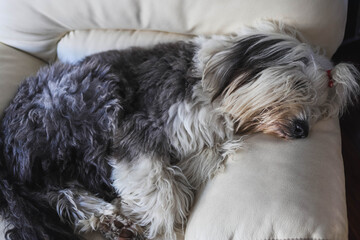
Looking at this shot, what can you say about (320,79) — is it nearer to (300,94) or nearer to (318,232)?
(300,94)

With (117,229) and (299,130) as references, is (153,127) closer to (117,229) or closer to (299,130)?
(117,229)

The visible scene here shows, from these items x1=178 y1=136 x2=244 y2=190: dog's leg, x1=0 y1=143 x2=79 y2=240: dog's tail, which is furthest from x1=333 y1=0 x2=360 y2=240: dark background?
x1=0 y1=143 x2=79 y2=240: dog's tail

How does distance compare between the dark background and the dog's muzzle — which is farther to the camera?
the dark background

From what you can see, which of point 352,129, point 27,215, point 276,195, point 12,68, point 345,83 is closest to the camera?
point 276,195

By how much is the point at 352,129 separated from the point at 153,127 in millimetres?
1330

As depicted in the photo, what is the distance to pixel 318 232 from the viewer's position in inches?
40.0

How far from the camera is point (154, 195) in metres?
1.39

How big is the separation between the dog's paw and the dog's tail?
0.37ft

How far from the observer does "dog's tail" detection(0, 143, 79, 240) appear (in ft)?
4.18

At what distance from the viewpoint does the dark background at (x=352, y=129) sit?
6.57ft

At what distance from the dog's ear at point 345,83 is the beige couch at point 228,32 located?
0.11 meters

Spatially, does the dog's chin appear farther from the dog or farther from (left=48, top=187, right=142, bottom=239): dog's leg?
(left=48, top=187, right=142, bottom=239): dog's leg

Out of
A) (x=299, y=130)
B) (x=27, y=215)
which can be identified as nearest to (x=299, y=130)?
(x=299, y=130)

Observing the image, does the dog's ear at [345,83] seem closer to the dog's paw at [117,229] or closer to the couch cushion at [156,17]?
the couch cushion at [156,17]
